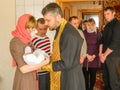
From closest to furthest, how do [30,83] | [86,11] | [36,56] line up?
[36,56], [30,83], [86,11]

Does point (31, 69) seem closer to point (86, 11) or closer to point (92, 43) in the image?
point (92, 43)

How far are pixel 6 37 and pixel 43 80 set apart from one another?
143 centimetres

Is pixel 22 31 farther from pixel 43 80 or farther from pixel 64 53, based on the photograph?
pixel 43 80

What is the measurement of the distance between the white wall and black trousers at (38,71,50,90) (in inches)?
50.0

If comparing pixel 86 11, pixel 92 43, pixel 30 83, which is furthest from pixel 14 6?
pixel 86 11

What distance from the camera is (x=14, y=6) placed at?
13.8ft

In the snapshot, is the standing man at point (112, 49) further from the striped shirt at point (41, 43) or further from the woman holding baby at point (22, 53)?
the woman holding baby at point (22, 53)

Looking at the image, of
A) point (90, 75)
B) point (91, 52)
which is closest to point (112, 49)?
point (91, 52)

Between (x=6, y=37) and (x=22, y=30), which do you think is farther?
(x=6, y=37)

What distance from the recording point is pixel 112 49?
3.56 meters

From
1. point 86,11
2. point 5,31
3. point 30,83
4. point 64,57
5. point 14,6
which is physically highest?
point 86,11

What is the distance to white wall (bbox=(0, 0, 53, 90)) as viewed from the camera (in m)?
4.18

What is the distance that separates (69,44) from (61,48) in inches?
4.0

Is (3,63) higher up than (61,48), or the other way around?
(61,48)
